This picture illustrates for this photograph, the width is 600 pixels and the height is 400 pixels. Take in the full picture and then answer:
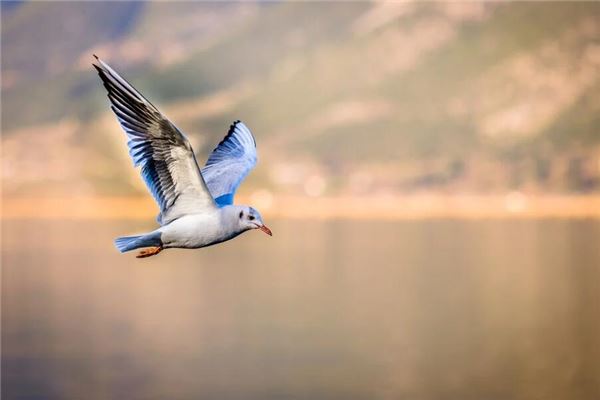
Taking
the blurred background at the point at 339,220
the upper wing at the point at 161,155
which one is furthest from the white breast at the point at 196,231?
the blurred background at the point at 339,220

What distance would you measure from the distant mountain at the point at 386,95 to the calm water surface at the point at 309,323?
5965cm

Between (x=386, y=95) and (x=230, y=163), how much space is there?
156 m

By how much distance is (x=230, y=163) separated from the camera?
13492 mm

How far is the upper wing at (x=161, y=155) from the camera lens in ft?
→ 34.5

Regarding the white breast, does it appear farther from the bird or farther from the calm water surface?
the calm water surface

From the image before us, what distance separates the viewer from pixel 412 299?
49312 mm

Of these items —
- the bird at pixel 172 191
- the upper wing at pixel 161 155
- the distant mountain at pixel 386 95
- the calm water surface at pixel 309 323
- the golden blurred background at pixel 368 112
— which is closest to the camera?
the upper wing at pixel 161 155

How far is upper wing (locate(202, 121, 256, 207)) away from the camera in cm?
1285

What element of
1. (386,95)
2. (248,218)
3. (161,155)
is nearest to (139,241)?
(161,155)

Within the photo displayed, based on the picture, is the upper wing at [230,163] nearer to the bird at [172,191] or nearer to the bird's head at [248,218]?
the bird at [172,191]

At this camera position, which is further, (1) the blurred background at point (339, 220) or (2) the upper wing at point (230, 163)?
(1) the blurred background at point (339, 220)

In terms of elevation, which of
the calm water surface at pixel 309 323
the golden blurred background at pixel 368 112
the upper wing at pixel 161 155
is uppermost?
the golden blurred background at pixel 368 112

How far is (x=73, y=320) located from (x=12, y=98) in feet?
442

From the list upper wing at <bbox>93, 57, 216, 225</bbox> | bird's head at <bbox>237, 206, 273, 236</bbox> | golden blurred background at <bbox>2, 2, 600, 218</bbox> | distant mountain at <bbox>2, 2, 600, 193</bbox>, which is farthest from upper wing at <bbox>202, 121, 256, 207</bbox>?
distant mountain at <bbox>2, 2, 600, 193</bbox>
